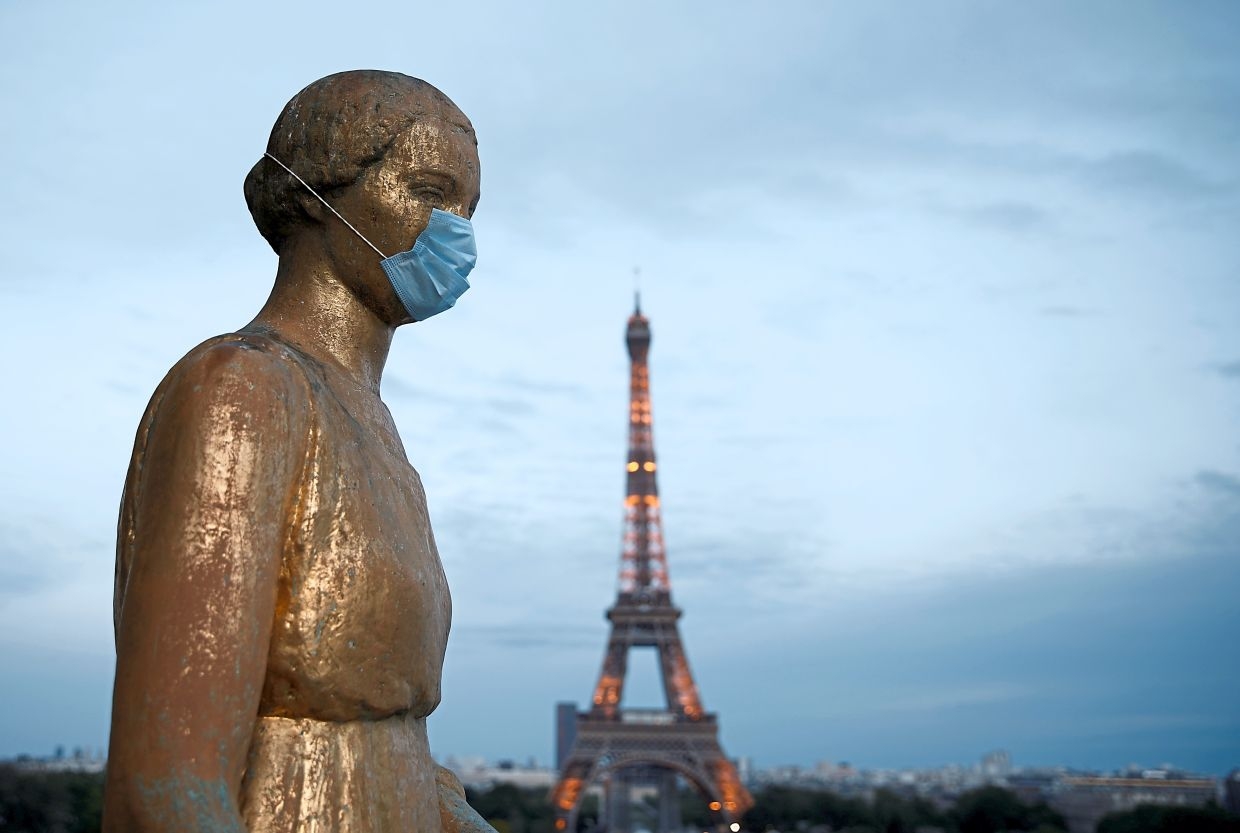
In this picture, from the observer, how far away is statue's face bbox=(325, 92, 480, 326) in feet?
7.64

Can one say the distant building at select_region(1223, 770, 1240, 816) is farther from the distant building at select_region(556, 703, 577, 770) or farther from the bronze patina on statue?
the distant building at select_region(556, 703, 577, 770)

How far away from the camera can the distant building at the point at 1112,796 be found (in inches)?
2793

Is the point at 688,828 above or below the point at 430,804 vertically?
below

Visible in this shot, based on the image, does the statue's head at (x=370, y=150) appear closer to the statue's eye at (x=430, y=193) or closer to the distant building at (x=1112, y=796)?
the statue's eye at (x=430, y=193)

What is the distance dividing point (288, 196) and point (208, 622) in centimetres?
96

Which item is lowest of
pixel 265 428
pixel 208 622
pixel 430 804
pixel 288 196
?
pixel 430 804

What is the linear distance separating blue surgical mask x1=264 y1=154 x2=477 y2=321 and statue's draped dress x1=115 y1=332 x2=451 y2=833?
29 centimetres

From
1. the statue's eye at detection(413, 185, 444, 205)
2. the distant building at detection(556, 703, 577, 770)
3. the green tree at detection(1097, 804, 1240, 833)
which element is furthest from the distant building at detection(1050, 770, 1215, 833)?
the distant building at detection(556, 703, 577, 770)

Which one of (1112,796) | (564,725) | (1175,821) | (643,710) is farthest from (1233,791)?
(564,725)

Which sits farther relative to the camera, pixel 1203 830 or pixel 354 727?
pixel 1203 830

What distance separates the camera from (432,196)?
7.83 feet

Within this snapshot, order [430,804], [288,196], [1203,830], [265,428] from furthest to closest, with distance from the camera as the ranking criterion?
[1203,830] < [288,196] < [430,804] < [265,428]

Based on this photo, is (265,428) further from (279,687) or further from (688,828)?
(688,828)

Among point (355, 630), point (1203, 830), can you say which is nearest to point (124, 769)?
point (355, 630)
